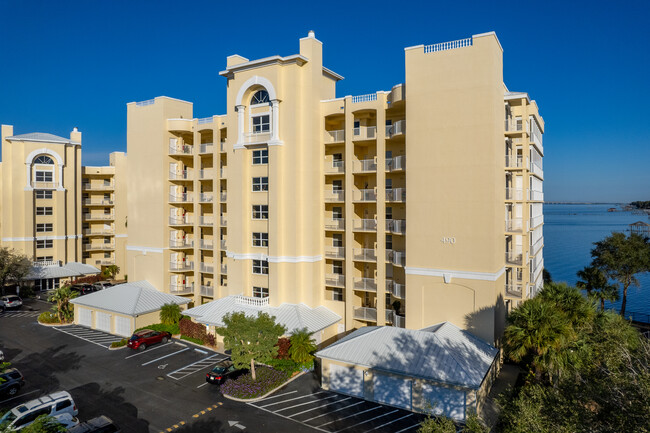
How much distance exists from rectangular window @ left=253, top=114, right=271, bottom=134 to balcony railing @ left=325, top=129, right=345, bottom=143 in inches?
189

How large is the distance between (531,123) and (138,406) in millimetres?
34274

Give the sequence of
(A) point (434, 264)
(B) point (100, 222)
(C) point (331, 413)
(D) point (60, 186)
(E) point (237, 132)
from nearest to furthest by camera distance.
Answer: (C) point (331, 413)
(A) point (434, 264)
(E) point (237, 132)
(D) point (60, 186)
(B) point (100, 222)

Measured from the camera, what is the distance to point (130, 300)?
3812 centimetres

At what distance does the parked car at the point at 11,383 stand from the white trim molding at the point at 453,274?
24938mm

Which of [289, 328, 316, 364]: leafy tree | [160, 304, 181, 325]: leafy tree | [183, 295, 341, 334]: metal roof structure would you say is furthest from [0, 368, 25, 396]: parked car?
[289, 328, 316, 364]: leafy tree

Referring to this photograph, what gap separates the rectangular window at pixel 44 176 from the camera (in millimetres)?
53844

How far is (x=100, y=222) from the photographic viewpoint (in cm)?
6119

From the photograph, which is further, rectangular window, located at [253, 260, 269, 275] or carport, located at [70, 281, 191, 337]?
carport, located at [70, 281, 191, 337]

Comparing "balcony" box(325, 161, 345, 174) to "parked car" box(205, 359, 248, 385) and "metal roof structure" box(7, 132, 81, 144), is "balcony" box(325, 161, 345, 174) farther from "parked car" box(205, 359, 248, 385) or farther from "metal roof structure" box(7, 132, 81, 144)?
"metal roof structure" box(7, 132, 81, 144)

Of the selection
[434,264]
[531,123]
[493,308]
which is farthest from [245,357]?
[531,123]

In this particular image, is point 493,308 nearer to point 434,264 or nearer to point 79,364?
point 434,264

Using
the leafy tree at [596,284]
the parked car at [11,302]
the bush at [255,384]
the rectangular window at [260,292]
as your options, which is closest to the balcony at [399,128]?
the rectangular window at [260,292]

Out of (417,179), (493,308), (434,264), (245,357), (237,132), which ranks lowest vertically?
(245,357)

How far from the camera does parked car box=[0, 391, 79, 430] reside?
64.2ft
